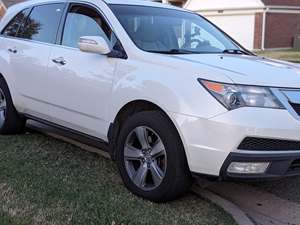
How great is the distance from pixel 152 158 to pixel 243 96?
101 centimetres

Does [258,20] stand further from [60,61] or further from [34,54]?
[60,61]

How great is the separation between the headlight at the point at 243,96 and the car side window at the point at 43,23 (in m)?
2.50

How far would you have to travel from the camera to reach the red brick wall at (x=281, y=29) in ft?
105

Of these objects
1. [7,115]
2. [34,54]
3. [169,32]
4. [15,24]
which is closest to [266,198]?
[169,32]

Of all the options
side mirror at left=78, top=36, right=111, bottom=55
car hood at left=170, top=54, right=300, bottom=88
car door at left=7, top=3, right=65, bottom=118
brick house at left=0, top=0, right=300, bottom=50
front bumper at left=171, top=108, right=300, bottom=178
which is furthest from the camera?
brick house at left=0, top=0, right=300, bottom=50

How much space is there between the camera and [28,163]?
549cm

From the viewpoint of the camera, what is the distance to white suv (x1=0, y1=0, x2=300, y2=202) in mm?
4027

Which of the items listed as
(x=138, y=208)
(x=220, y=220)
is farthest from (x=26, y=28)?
(x=220, y=220)

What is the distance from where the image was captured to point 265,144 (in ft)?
13.2

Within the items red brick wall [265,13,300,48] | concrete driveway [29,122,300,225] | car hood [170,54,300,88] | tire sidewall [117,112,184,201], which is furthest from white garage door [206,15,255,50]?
tire sidewall [117,112,184,201]

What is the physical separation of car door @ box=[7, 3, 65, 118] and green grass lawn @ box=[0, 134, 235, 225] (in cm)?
68

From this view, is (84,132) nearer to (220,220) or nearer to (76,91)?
(76,91)

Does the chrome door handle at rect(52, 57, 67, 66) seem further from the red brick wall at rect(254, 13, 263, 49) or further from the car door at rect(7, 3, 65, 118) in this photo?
the red brick wall at rect(254, 13, 263, 49)

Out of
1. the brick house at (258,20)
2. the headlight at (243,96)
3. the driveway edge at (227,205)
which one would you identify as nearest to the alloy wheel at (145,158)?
the driveway edge at (227,205)
